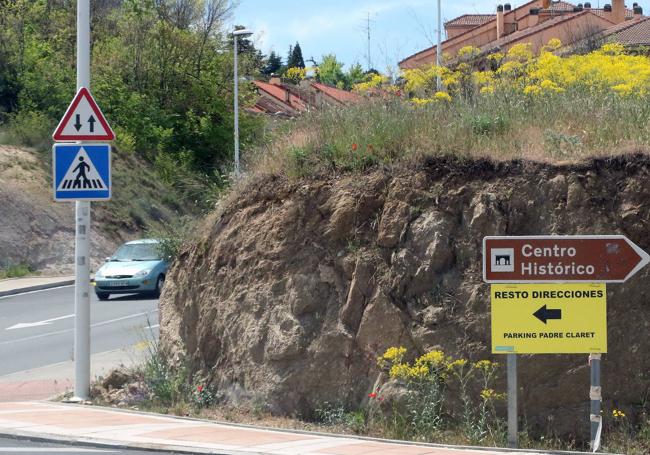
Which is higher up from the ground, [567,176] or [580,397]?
[567,176]

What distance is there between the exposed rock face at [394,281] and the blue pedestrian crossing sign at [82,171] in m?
1.65

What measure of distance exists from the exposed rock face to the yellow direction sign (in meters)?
0.82

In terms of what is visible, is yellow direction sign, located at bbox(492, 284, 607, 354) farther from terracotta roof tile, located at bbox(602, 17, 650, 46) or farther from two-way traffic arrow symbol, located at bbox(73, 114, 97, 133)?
terracotta roof tile, located at bbox(602, 17, 650, 46)

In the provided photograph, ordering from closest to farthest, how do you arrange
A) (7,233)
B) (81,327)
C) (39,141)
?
(81,327)
(7,233)
(39,141)

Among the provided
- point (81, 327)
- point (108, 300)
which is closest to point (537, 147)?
point (81, 327)

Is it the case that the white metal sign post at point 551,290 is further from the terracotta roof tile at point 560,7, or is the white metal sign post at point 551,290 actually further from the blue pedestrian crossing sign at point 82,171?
the terracotta roof tile at point 560,7

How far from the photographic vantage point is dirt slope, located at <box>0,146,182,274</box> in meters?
34.9

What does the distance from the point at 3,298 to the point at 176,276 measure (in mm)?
16895

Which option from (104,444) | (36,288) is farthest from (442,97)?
(36,288)

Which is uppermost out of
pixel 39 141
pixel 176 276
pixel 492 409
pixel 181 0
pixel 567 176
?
pixel 181 0

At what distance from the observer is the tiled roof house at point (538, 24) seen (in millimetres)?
45263

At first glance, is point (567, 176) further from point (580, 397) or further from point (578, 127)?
point (580, 397)

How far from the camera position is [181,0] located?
50875 millimetres

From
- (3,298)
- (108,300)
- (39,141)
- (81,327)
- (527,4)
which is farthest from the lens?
(527,4)
